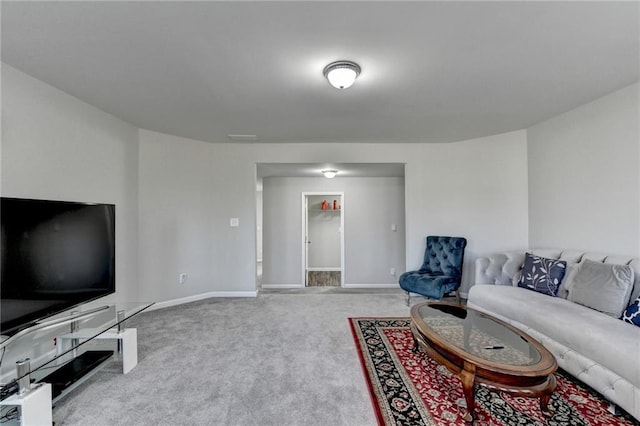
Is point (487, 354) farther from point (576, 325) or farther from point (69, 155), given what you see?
point (69, 155)

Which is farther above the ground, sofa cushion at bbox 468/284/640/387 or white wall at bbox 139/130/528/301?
white wall at bbox 139/130/528/301

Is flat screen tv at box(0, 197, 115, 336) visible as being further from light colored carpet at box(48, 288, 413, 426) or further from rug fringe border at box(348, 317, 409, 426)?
rug fringe border at box(348, 317, 409, 426)

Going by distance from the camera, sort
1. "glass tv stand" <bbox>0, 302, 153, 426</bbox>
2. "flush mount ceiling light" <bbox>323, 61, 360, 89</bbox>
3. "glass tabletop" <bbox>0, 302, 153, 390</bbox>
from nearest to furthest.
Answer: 1. "glass tv stand" <bbox>0, 302, 153, 426</bbox>
2. "glass tabletop" <bbox>0, 302, 153, 390</bbox>
3. "flush mount ceiling light" <bbox>323, 61, 360, 89</bbox>

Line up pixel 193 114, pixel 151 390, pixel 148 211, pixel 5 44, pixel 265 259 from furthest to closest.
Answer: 1. pixel 265 259
2. pixel 148 211
3. pixel 193 114
4. pixel 151 390
5. pixel 5 44

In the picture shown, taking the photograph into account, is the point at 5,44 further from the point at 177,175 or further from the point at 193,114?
the point at 177,175

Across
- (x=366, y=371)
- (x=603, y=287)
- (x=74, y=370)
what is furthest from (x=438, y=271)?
(x=74, y=370)

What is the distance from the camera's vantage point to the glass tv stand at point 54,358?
4.99ft

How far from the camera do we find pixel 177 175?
404cm

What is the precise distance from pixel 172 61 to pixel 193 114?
1111mm

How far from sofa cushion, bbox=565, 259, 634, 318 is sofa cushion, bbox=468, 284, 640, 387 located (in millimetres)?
87

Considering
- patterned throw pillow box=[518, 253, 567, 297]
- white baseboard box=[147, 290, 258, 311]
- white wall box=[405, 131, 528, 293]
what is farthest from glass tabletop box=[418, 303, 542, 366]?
white baseboard box=[147, 290, 258, 311]

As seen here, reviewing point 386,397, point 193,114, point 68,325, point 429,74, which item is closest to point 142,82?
point 193,114

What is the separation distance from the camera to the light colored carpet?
1.74 meters

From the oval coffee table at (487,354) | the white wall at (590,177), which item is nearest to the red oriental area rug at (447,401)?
the oval coffee table at (487,354)
